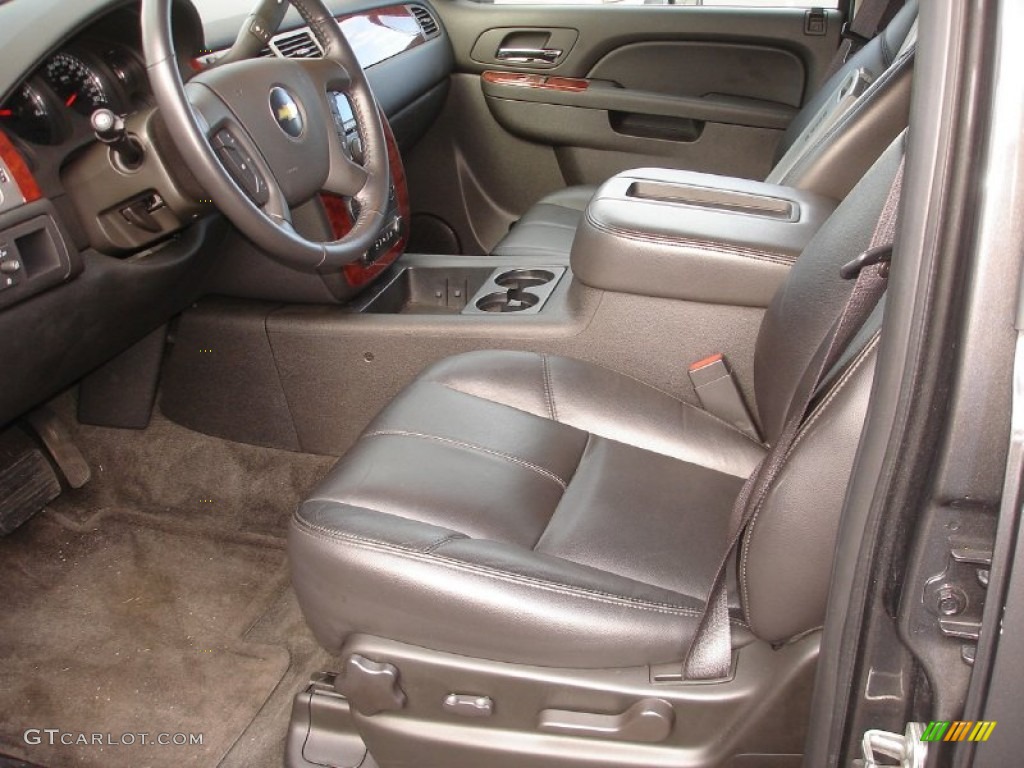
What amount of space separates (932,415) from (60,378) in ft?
4.60

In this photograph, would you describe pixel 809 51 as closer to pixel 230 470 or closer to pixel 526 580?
pixel 230 470

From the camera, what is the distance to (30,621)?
179cm

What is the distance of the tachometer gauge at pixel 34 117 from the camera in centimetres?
131

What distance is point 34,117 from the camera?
1345 mm

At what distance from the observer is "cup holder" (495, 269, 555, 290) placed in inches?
75.4

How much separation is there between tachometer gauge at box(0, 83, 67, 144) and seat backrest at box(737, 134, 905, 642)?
104cm

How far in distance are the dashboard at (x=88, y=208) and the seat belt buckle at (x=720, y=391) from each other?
71 centimetres

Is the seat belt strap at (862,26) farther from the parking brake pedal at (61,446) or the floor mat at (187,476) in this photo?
the parking brake pedal at (61,446)

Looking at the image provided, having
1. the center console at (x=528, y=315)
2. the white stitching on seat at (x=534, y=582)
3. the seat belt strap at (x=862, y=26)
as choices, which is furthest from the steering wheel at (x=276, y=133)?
the seat belt strap at (x=862, y=26)

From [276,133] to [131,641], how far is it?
0.95 m

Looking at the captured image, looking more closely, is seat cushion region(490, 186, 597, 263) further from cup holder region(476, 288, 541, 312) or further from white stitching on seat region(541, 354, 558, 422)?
white stitching on seat region(541, 354, 558, 422)

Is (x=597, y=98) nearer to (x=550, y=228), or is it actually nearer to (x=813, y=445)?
(x=550, y=228)

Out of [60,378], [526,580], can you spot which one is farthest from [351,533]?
[60,378]

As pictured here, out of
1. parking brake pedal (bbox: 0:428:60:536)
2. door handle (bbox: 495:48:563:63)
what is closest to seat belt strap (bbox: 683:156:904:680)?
parking brake pedal (bbox: 0:428:60:536)
